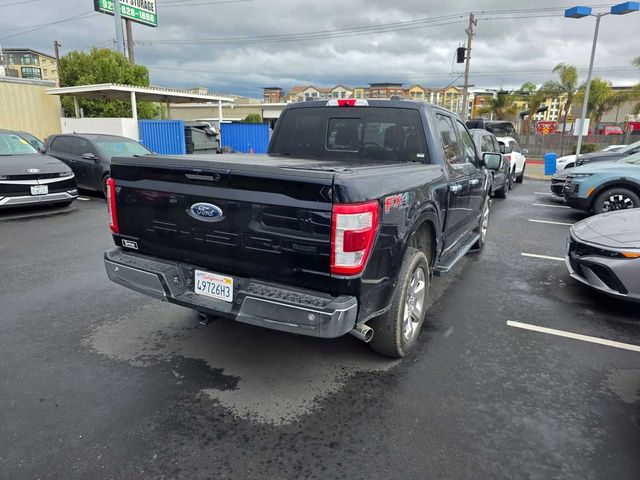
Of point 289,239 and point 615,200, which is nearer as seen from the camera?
point 289,239

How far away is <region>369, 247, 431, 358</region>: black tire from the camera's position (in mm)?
3252

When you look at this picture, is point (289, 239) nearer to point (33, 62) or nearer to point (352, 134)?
point (352, 134)

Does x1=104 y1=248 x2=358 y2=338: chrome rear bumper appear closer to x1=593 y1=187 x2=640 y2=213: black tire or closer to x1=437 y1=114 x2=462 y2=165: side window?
x1=437 y1=114 x2=462 y2=165: side window

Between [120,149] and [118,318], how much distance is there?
27.2 ft

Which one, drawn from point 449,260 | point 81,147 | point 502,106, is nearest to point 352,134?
point 449,260

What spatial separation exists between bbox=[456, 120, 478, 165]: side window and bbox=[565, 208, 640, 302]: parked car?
1458mm

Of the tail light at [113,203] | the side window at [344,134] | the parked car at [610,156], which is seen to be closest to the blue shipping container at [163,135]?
the parked car at [610,156]

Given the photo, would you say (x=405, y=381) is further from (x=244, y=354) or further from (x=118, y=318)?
(x=118, y=318)

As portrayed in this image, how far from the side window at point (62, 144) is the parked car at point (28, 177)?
1728 millimetres

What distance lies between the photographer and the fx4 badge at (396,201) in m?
2.86

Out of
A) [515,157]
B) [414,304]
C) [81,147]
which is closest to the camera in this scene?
[414,304]

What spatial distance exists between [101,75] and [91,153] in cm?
1553

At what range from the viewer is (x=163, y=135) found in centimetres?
1938

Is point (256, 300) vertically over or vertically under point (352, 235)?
under
